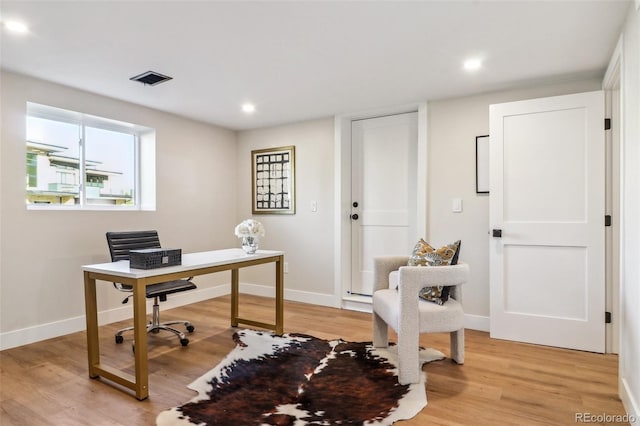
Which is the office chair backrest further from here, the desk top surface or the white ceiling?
the white ceiling

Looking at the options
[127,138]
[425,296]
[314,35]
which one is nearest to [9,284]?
[127,138]

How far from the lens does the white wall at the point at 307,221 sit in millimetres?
4312

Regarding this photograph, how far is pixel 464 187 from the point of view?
11.4 ft

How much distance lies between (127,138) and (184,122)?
65 centimetres

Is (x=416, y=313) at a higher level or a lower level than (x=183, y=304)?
higher

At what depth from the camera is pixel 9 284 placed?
288cm

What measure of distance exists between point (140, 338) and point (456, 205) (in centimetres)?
285

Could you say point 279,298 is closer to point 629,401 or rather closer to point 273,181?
point 273,181

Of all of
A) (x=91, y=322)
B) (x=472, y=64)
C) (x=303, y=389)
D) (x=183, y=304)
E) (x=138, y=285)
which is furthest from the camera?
(x=183, y=304)

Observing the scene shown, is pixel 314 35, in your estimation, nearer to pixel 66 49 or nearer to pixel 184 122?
pixel 66 49

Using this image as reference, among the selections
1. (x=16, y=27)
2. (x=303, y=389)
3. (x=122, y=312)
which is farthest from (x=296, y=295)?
(x=16, y=27)

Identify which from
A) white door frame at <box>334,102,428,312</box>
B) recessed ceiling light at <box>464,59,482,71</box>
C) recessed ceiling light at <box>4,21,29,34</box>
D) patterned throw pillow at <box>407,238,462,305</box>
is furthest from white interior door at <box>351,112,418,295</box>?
recessed ceiling light at <box>4,21,29,34</box>

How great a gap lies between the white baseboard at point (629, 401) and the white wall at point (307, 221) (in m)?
2.68

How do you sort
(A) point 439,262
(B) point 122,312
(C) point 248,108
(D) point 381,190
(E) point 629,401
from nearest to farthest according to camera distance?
(E) point 629,401 → (A) point 439,262 → (B) point 122,312 → (C) point 248,108 → (D) point 381,190
